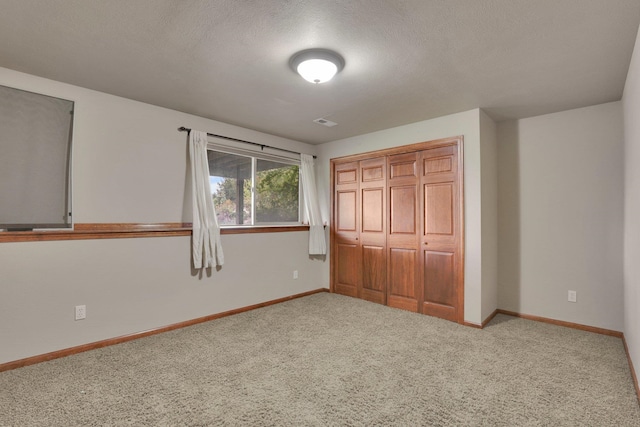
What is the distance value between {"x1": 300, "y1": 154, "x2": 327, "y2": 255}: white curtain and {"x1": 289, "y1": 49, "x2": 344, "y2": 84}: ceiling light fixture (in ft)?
7.95

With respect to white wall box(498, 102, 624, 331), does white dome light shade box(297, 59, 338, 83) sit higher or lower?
higher

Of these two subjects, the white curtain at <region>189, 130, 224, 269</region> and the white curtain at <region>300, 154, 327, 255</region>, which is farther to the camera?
the white curtain at <region>300, 154, 327, 255</region>

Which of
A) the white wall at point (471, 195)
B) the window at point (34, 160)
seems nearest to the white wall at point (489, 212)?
the white wall at point (471, 195)

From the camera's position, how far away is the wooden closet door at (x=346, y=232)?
4.67 metres

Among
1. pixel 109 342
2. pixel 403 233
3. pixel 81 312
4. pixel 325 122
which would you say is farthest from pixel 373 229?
pixel 81 312

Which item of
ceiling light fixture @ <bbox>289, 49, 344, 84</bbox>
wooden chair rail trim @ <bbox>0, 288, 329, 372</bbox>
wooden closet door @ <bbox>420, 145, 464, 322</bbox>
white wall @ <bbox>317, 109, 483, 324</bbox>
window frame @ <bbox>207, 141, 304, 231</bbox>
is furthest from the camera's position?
window frame @ <bbox>207, 141, 304, 231</bbox>

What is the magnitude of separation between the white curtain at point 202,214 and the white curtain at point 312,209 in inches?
60.2

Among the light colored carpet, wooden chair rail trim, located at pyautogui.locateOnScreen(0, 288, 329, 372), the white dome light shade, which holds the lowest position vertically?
the light colored carpet

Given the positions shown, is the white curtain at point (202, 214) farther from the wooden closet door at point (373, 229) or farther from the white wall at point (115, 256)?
the wooden closet door at point (373, 229)

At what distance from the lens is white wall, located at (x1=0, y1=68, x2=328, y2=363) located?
2.55 m

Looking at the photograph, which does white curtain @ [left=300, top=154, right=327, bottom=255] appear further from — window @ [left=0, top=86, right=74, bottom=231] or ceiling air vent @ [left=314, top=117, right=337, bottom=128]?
window @ [left=0, top=86, right=74, bottom=231]

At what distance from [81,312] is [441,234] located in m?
3.70

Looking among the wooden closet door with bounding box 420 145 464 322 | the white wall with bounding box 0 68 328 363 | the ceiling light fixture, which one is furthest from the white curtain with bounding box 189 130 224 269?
the wooden closet door with bounding box 420 145 464 322

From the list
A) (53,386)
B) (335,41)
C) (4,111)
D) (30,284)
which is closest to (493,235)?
(335,41)
